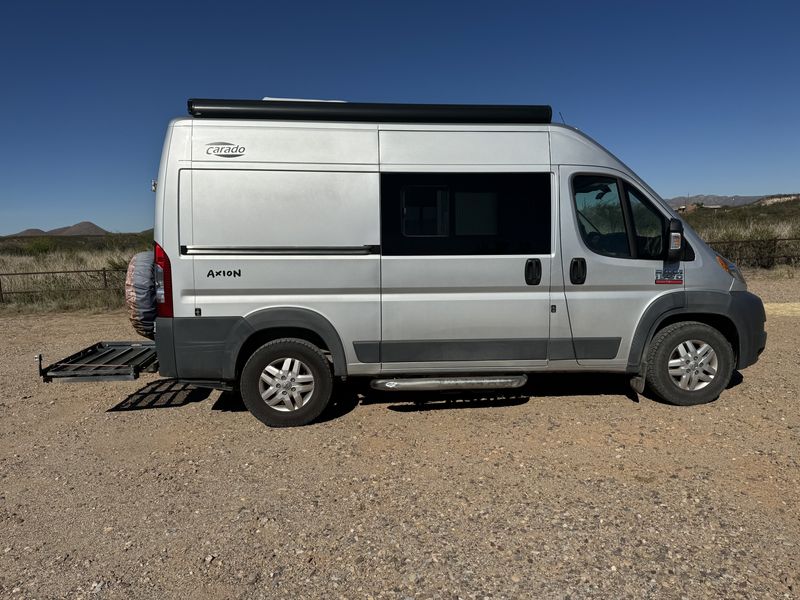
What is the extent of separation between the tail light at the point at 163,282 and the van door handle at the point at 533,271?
2.86 m

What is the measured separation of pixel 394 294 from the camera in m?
4.33

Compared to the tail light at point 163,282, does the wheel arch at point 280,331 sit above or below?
below

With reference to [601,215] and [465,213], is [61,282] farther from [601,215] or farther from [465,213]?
[601,215]

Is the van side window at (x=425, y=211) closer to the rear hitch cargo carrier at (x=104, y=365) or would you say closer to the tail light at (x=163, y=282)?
the tail light at (x=163, y=282)

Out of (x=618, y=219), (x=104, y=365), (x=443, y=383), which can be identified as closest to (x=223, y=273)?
(x=104, y=365)

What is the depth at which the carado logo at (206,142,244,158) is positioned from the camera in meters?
4.12

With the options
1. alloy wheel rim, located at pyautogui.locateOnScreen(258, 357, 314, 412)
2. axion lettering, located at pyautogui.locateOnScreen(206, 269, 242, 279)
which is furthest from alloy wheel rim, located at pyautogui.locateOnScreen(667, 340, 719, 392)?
axion lettering, located at pyautogui.locateOnScreen(206, 269, 242, 279)

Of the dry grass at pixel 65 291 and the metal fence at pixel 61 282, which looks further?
the metal fence at pixel 61 282

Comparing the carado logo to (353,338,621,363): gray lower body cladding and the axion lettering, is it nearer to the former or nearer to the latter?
the axion lettering

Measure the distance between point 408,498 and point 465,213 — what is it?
226 cm

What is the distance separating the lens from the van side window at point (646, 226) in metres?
4.55

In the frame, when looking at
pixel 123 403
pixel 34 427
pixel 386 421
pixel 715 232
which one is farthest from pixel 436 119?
pixel 715 232

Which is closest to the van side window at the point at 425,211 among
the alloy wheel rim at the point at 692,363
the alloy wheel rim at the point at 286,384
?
the alloy wheel rim at the point at 286,384

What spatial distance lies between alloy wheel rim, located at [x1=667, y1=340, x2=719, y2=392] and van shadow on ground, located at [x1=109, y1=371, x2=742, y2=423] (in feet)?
1.33
